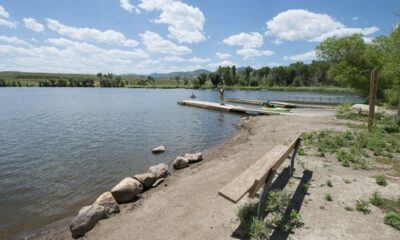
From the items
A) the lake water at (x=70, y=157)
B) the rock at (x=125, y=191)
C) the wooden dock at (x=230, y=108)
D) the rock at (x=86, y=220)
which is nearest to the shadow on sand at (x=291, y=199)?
the rock at (x=86, y=220)

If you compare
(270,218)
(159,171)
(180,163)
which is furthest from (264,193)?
(180,163)

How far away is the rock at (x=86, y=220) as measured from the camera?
5.14 m

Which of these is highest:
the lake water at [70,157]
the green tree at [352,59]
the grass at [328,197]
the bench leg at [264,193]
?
the green tree at [352,59]

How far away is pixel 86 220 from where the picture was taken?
525cm

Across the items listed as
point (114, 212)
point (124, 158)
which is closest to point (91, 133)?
point (124, 158)

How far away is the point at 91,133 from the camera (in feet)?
53.3

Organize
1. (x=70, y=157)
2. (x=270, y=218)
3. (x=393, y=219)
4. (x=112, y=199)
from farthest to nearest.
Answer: (x=70, y=157) → (x=112, y=199) → (x=270, y=218) → (x=393, y=219)

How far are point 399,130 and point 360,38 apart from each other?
22.8 metres

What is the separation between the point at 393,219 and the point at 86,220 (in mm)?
5840

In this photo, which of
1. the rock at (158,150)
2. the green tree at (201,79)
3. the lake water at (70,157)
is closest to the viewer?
the lake water at (70,157)

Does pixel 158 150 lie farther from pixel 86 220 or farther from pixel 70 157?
pixel 86 220

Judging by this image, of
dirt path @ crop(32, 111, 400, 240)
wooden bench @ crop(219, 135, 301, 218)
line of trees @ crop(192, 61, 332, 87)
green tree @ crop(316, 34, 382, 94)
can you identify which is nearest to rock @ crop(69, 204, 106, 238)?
dirt path @ crop(32, 111, 400, 240)

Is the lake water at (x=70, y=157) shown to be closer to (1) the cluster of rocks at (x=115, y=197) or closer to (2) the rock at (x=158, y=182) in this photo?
(1) the cluster of rocks at (x=115, y=197)

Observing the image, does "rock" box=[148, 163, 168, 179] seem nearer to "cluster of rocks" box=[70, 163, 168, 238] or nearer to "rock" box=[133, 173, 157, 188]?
"cluster of rocks" box=[70, 163, 168, 238]
